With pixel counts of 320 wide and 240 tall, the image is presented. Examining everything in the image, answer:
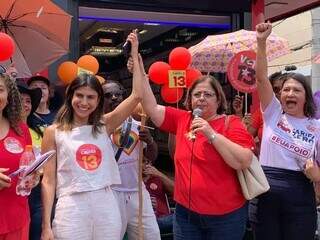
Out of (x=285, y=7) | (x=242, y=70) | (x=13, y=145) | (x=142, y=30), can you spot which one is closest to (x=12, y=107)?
(x=13, y=145)

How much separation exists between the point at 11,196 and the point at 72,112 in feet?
2.39

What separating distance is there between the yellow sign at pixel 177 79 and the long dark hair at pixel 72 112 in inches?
39.1

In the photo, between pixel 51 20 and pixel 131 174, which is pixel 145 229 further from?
pixel 51 20

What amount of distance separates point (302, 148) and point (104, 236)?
1563 mm

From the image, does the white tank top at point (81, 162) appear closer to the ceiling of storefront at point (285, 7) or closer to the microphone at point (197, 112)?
the microphone at point (197, 112)

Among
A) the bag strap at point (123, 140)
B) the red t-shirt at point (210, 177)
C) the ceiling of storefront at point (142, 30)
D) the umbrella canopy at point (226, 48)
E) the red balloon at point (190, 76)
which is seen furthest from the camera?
the ceiling of storefront at point (142, 30)

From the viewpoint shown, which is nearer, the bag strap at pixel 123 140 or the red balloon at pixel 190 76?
the bag strap at pixel 123 140

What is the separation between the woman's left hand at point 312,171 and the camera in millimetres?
3574

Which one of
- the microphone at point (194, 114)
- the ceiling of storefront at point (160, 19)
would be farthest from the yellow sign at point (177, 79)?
the ceiling of storefront at point (160, 19)

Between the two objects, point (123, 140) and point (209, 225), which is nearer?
point (209, 225)

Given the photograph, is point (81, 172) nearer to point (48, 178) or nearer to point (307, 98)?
point (48, 178)

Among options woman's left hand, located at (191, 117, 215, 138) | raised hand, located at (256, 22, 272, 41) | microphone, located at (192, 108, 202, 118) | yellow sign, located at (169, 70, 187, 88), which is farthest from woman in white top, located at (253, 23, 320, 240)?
yellow sign, located at (169, 70, 187, 88)

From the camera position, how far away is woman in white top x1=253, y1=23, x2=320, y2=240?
3592 mm

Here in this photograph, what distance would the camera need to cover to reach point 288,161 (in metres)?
3.65
